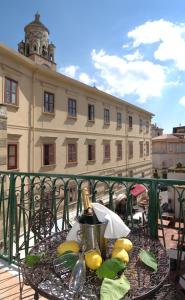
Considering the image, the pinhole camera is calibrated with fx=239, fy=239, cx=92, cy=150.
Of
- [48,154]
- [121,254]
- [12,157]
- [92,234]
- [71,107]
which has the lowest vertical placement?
[121,254]

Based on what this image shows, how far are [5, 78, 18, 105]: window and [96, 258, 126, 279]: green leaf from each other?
12211 millimetres

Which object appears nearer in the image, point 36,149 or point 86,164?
point 36,149

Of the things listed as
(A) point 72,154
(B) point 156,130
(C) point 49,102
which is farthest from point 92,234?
(B) point 156,130

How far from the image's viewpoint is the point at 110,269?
4.60 ft

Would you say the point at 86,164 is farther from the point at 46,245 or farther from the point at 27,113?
the point at 46,245

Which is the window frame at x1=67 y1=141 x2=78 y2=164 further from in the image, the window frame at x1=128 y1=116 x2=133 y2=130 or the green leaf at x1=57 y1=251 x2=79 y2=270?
the green leaf at x1=57 y1=251 x2=79 y2=270

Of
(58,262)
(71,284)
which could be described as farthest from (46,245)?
(71,284)

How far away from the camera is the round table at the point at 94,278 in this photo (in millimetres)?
1333

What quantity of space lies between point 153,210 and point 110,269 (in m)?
0.95

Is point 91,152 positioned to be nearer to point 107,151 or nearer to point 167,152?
point 107,151

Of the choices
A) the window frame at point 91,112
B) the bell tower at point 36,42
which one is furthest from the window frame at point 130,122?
the bell tower at point 36,42

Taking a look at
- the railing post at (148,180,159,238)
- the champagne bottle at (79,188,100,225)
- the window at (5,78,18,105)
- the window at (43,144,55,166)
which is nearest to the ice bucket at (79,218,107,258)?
the champagne bottle at (79,188,100,225)

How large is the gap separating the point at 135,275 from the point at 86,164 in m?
17.1

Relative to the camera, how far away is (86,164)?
1859 centimetres
